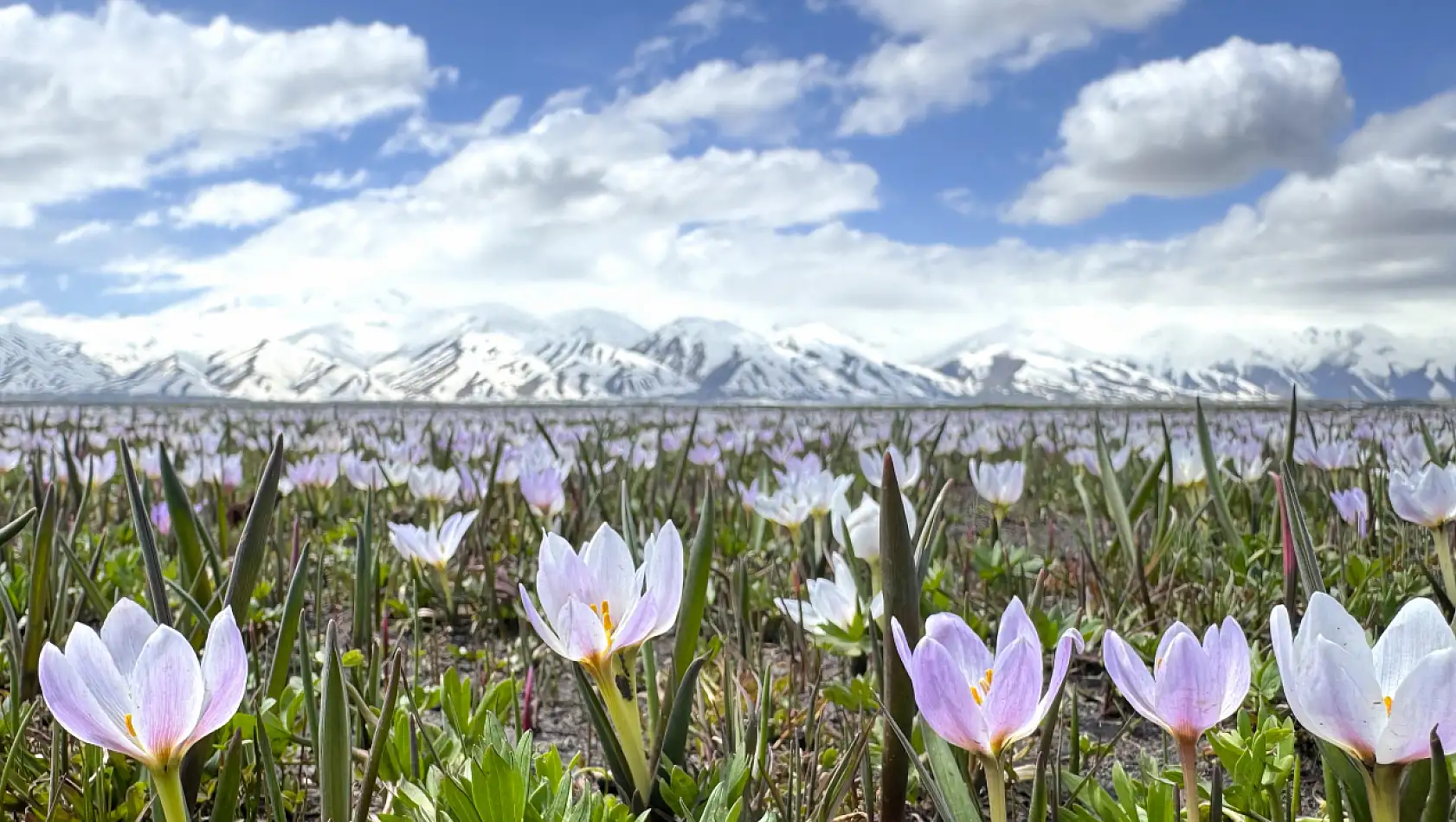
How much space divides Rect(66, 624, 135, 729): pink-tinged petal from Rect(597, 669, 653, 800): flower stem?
456mm

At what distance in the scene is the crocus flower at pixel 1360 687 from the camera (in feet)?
2.29

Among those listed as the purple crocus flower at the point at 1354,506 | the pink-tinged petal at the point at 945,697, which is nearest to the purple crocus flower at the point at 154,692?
the pink-tinged petal at the point at 945,697

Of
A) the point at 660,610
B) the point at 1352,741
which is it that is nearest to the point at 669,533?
the point at 660,610

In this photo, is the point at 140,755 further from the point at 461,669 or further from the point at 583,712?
the point at 461,669

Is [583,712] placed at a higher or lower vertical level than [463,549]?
lower

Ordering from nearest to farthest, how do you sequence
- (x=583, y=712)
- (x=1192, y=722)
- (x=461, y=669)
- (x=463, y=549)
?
1. (x=1192, y=722)
2. (x=583, y=712)
3. (x=461, y=669)
4. (x=463, y=549)

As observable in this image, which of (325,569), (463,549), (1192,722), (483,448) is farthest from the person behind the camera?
(483,448)

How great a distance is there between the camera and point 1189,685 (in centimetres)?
85

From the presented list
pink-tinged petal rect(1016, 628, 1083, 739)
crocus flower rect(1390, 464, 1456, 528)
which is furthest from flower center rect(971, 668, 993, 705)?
crocus flower rect(1390, 464, 1456, 528)

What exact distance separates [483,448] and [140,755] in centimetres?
519

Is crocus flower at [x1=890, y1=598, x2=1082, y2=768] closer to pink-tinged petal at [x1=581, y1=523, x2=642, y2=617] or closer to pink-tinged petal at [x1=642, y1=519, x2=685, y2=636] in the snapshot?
pink-tinged petal at [x1=642, y1=519, x2=685, y2=636]

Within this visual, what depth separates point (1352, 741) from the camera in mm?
750

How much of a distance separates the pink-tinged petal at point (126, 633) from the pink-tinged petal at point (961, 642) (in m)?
0.75

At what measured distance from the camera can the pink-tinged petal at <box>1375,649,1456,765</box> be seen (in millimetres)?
687
